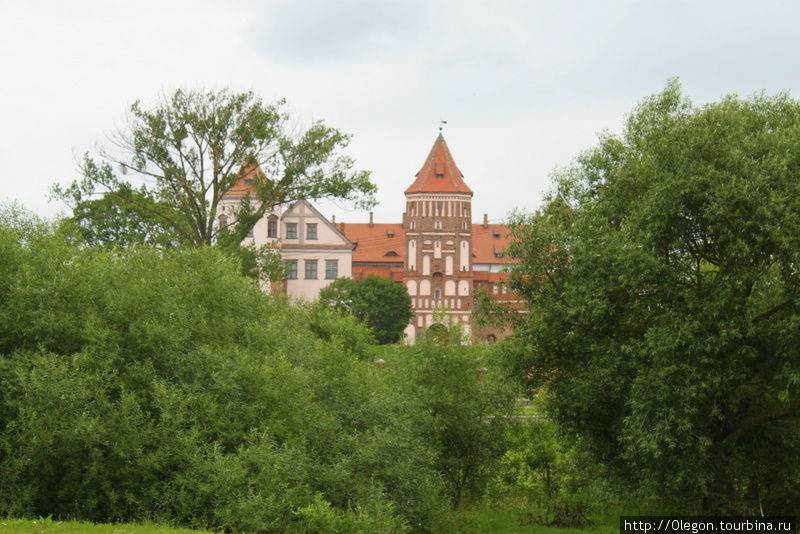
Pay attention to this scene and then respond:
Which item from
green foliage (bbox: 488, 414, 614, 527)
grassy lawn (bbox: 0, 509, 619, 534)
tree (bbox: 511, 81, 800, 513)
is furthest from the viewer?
green foliage (bbox: 488, 414, 614, 527)

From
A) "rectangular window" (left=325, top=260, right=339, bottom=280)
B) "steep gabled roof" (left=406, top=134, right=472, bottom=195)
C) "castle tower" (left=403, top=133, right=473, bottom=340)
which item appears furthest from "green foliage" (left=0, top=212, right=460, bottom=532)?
"steep gabled roof" (left=406, top=134, right=472, bottom=195)

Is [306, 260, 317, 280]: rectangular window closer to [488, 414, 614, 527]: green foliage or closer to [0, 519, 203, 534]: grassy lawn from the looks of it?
[488, 414, 614, 527]: green foliage

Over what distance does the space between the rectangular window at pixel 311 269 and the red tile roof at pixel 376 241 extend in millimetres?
21490

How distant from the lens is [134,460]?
17.8m

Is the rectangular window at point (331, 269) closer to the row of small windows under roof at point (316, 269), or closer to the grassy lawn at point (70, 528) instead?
the row of small windows under roof at point (316, 269)

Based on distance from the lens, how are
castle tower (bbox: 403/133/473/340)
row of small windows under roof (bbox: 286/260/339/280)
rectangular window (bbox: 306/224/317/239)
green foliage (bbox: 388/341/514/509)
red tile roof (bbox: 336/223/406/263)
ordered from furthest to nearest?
red tile roof (bbox: 336/223/406/263) → castle tower (bbox: 403/133/473/340) → rectangular window (bbox: 306/224/317/239) → row of small windows under roof (bbox: 286/260/339/280) → green foliage (bbox: 388/341/514/509)

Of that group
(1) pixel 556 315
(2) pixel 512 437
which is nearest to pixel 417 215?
(2) pixel 512 437

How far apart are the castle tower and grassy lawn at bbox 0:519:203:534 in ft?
279

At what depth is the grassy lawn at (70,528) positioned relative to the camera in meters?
15.0

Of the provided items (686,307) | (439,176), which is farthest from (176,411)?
(439,176)

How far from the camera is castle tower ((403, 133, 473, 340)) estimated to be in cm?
10125

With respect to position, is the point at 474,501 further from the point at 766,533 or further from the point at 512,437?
the point at 766,533

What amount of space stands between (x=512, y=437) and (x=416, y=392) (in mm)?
3755

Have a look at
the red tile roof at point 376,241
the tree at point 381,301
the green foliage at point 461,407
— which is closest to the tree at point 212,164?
the green foliage at point 461,407
